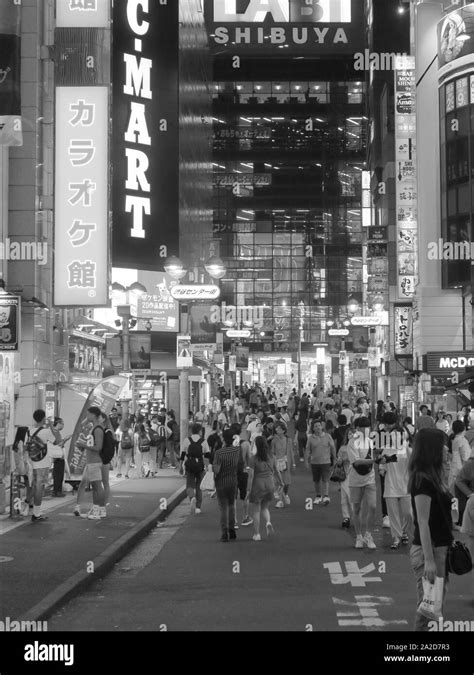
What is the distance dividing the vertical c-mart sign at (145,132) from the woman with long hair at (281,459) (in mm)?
19640

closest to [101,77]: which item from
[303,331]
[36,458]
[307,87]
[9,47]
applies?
[36,458]

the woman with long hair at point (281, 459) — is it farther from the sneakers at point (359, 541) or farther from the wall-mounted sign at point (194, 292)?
the wall-mounted sign at point (194, 292)

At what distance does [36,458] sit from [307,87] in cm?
9924

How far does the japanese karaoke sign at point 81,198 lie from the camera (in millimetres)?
26578

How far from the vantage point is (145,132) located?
134 feet

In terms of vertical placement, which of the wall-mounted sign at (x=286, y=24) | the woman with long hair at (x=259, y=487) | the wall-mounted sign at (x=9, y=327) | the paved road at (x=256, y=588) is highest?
the wall-mounted sign at (x=286, y=24)

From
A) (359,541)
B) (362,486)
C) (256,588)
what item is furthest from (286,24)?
(256,588)

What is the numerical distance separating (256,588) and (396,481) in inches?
152

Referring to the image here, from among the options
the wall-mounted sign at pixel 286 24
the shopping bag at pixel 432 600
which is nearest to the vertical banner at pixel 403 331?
the wall-mounted sign at pixel 286 24

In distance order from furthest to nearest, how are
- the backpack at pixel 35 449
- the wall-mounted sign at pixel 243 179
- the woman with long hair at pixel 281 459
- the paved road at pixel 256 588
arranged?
the wall-mounted sign at pixel 243 179, the woman with long hair at pixel 281 459, the backpack at pixel 35 449, the paved road at pixel 256 588

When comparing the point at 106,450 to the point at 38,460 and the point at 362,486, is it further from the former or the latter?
the point at 362,486

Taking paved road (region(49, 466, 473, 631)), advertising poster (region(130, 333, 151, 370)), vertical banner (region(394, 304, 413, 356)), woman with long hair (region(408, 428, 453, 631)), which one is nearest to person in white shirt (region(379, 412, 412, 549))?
paved road (region(49, 466, 473, 631))

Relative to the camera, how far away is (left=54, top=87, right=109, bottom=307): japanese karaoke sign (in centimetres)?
2658
